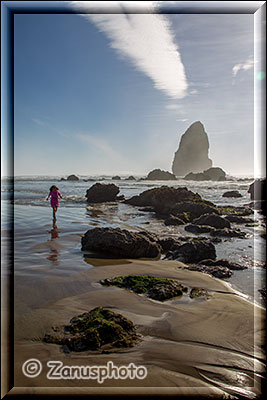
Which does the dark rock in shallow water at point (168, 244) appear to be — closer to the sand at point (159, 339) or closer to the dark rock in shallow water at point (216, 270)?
the dark rock in shallow water at point (216, 270)

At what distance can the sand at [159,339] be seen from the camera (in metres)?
1.70

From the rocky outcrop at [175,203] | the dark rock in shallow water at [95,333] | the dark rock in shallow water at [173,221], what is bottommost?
the dark rock in shallow water at [95,333]

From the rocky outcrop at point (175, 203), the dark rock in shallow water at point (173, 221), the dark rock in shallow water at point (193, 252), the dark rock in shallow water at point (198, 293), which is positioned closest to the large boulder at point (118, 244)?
the dark rock in shallow water at point (193, 252)

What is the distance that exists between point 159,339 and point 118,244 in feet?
11.3

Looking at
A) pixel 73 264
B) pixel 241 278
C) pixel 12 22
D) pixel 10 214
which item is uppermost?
pixel 12 22

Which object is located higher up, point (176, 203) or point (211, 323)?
point (176, 203)

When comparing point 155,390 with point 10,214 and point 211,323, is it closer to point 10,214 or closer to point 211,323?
point 211,323

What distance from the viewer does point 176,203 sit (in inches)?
645

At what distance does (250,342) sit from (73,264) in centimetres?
337

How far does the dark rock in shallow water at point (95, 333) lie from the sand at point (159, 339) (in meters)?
0.09

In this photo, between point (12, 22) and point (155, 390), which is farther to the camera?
point (12, 22)

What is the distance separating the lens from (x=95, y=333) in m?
2.29

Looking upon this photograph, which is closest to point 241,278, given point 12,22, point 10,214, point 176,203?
point 10,214

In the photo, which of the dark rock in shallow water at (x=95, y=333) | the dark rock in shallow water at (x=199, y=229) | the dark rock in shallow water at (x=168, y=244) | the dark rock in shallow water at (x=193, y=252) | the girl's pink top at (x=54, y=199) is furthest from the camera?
the girl's pink top at (x=54, y=199)
